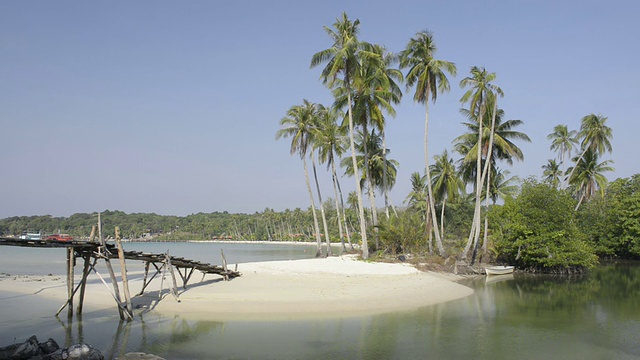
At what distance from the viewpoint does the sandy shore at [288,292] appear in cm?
1783

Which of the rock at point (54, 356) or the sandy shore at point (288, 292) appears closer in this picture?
the rock at point (54, 356)

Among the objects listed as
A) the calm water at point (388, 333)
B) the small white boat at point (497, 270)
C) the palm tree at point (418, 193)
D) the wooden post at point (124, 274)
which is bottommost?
the calm water at point (388, 333)

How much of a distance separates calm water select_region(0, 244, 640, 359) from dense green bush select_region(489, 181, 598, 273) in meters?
10.3

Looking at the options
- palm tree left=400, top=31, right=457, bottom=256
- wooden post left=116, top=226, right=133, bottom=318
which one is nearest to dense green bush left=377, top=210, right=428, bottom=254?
palm tree left=400, top=31, right=457, bottom=256

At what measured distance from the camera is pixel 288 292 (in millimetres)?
20641

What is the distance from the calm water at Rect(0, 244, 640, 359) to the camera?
1241 centimetres

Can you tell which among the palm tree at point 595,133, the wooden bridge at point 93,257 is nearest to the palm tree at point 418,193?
the palm tree at point 595,133

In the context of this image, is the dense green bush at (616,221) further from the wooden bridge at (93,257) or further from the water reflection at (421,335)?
the wooden bridge at (93,257)

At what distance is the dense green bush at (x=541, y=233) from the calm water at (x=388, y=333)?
1026 centimetres

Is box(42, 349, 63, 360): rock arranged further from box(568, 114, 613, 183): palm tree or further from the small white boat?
box(568, 114, 613, 183): palm tree

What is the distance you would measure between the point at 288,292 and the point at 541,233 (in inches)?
821

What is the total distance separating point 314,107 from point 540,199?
22086 mm

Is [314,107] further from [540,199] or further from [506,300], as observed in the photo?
[506,300]

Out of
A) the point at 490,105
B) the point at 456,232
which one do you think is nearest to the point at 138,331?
the point at 490,105
